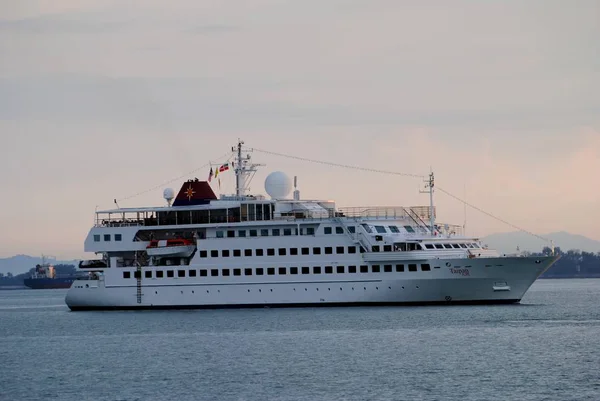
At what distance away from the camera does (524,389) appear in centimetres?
3525

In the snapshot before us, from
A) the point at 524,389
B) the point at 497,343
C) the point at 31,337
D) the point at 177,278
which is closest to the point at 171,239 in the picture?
the point at 177,278

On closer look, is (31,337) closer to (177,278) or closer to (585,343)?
(177,278)

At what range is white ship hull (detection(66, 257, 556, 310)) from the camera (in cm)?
6288

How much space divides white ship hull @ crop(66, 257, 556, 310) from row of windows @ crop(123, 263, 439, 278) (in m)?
0.26

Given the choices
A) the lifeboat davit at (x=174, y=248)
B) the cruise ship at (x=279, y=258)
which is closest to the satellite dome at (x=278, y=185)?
the cruise ship at (x=279, y=258)

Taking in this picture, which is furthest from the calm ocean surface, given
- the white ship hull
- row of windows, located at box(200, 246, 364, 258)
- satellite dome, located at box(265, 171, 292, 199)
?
satellite dome, located at box(265, 171, 292, 199)

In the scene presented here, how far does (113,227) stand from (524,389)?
40074 millimetres

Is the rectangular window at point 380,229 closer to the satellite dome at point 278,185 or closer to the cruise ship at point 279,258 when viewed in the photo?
the cruise ship at point 279,258

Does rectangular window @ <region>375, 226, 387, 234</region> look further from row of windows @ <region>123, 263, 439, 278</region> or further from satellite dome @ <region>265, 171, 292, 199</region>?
A: satellite dome @ <region>265, 171, 292, 199</region>

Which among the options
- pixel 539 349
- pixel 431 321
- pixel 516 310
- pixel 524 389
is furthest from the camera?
pixel 516 310

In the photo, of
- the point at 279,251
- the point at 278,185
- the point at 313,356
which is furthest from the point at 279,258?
the point at 313,356

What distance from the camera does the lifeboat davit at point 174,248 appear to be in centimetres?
6794

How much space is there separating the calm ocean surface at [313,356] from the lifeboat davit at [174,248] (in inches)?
180

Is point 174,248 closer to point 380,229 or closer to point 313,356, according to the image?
point 380,229
